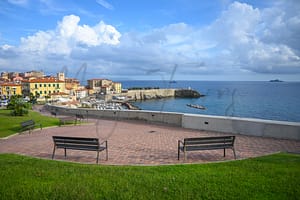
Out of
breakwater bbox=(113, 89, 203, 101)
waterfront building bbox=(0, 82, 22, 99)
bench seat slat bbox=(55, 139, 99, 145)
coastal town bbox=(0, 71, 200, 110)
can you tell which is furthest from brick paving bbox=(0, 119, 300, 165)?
breakwater bbox=(113, 89, 203, 101)

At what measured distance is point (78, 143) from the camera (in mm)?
6316

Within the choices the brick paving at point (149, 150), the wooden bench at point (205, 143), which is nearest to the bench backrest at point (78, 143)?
the brick paving at point (149, 150)

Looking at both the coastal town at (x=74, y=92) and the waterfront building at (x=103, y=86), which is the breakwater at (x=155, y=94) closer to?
the coastal town at (x=74, y=92)

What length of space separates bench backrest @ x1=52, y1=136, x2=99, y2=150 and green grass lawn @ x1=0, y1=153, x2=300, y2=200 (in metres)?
0.69

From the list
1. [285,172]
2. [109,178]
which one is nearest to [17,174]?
[109,178]

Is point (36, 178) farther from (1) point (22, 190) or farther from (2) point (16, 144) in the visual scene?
(2) point (16, 144)

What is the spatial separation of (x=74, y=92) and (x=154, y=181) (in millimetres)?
73481

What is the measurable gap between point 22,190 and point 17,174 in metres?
1.00

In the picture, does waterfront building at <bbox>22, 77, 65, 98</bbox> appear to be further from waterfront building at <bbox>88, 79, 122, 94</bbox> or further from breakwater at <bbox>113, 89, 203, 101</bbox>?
breakwater at <bbox>113, 89, 203, 101</bbox>

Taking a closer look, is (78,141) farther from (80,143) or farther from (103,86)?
(103,86)

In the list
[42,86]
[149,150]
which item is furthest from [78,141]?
[42,86]

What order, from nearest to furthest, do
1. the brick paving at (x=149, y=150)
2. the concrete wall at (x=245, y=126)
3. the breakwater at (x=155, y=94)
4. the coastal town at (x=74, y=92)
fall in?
1. the brick paving at (x=149, y=150)
2. the concrete wall at (x=245, y=126)
3. the coastal town at (x=74, y=92)
4. the breakwater at (x=155, y=94)

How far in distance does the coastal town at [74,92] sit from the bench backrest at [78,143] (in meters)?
45.4

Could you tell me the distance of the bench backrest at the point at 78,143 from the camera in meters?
6.16
